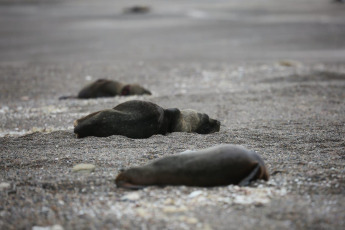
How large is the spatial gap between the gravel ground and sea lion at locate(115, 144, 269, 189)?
0.08m

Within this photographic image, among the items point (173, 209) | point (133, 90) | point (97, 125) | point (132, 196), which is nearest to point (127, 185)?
point (132, 196)

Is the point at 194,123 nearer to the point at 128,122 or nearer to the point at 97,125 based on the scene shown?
the point at 128,122

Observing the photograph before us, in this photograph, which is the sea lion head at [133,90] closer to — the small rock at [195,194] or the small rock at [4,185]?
the small rock at [4,185]

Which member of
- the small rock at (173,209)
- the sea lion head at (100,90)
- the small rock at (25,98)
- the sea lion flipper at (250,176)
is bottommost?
the small rock at (25,98)

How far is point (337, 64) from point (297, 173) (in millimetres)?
8613

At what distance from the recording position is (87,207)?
11.0ft

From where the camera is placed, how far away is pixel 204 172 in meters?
3.68

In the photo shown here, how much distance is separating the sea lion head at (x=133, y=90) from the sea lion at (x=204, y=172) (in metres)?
4.80

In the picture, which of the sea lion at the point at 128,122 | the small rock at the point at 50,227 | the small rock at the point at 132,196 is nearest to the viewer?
the small rock at the point at 50,227

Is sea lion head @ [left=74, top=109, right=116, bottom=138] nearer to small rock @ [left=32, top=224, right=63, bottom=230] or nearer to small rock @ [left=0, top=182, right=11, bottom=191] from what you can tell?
small rock @ [left=0, top=182, right=11, bottom=191]

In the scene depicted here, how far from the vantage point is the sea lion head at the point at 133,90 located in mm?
8500

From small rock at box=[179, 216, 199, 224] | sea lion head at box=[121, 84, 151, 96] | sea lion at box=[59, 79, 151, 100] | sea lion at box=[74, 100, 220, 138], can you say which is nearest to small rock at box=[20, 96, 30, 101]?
sea lion at box=[59, 79, 151, 100]

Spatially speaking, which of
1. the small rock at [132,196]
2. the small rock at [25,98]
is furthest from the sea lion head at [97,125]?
the small rock at [25,98]

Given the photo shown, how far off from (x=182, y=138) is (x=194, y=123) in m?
0.43
